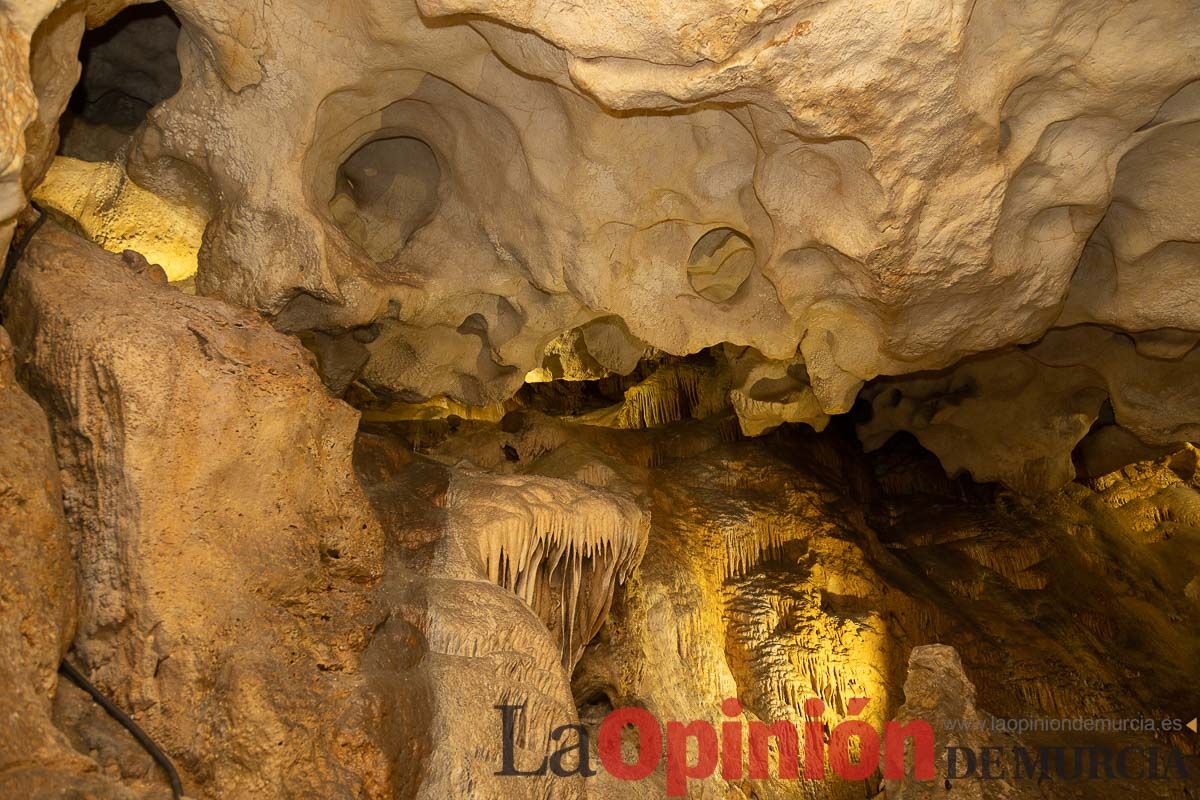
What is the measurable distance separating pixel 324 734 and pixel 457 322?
3.64 meters

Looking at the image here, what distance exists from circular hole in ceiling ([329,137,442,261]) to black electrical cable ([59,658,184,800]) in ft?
13.0

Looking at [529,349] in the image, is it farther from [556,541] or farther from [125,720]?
[125,720]

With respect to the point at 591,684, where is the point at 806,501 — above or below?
above

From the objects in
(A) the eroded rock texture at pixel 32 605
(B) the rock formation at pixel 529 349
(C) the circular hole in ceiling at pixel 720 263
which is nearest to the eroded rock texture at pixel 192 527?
(B) the rock formation at pixel 529 349

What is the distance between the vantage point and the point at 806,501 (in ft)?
29.2

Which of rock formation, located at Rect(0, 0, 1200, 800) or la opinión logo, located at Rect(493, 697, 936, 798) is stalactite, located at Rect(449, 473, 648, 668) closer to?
rock formation, located at Rect(0, 0, 1200, 800)

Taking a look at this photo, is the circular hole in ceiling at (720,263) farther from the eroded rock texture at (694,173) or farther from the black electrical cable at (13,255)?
the black electrical cable at (13,255)

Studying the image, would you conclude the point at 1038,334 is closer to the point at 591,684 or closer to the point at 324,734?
the point at 591,684

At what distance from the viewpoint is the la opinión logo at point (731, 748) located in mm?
4914

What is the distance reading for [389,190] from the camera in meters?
6.84

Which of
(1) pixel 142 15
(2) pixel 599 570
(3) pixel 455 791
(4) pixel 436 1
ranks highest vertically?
(1) pixel 142 15

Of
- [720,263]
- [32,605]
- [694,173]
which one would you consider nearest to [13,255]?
[32,605]

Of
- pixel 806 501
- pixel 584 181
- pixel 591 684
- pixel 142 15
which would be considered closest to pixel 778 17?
pixel 584 181

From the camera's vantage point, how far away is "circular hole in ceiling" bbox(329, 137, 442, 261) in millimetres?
6766
